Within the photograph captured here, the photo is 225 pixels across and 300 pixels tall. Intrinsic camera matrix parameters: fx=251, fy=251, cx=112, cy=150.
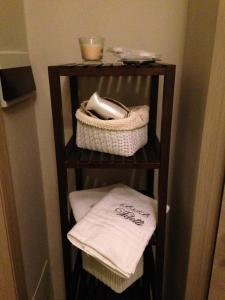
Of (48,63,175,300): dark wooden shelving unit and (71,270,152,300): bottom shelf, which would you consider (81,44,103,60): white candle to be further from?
(71,270,152,300): bottom shelf

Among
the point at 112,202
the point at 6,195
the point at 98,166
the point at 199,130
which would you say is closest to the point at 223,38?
the point at 199,130

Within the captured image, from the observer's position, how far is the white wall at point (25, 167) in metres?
0.79

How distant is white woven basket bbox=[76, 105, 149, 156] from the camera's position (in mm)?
699

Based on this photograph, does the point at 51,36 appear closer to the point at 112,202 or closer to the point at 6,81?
the point at 6,81

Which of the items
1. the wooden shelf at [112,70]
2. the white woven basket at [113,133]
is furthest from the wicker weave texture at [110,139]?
the wooden shelf at [112,70]

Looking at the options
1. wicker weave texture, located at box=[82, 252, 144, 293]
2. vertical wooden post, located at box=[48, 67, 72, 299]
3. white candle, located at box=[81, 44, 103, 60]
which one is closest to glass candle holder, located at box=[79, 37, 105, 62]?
white candle, located at box=[81, 44, 103, 60]

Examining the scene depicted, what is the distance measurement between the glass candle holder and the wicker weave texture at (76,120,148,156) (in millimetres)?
194

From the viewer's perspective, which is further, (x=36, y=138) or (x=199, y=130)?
(x=36, y=138)

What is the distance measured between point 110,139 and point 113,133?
20mm

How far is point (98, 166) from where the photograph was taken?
0.73m

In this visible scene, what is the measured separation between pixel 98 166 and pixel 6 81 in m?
0.36

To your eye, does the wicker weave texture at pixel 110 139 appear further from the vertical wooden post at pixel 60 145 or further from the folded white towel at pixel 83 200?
the folded white towel at pixel 83 200

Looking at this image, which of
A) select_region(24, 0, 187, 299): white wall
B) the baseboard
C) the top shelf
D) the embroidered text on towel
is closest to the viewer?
the top shelf

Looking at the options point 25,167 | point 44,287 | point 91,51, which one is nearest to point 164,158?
point 91,51
